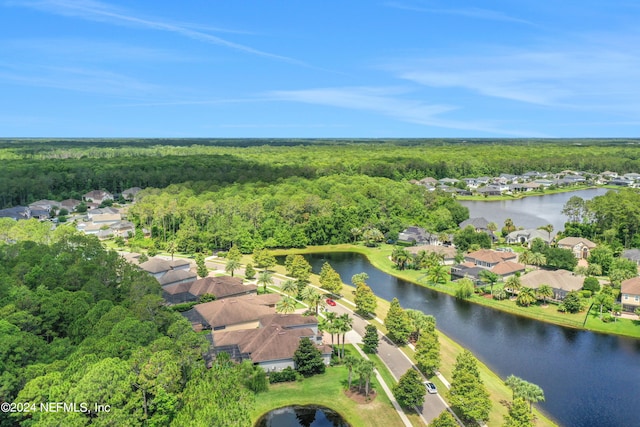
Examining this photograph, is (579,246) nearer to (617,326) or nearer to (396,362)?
(617,326)

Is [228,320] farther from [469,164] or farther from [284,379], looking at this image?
[469,164]

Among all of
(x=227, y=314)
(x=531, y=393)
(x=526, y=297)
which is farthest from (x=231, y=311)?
(x=526, y=297)

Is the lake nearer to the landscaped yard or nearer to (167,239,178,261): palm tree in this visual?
(167,239,178,261): palm tree

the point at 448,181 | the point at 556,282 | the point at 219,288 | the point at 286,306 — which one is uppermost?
the point at 448,181

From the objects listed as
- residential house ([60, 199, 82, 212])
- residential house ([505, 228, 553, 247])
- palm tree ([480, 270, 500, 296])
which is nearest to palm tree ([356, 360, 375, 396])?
palm tree ([480, 270, 500, 296])

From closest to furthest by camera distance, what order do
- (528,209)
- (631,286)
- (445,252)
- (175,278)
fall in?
(631,286), (175,278), (445,252), (528,209)

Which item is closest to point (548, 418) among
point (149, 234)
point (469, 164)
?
point (149, 234)

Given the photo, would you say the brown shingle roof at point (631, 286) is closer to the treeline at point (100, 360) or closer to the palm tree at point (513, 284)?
the palm tree at point (513, 284)
